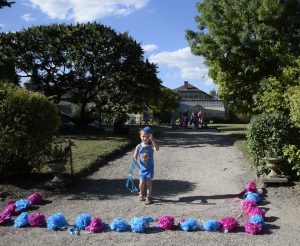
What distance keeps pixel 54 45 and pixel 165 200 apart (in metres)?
20.2

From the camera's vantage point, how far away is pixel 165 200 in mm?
8695

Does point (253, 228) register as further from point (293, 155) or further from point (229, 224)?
point (293, 155)

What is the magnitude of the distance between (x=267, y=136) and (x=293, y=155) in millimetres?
1045

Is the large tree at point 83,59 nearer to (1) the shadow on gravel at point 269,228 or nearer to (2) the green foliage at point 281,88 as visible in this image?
(2) the green foliage at point 281,88

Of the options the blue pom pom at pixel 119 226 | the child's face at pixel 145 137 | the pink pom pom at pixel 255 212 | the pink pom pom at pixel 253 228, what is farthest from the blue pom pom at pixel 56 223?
the pink pom pom at pixel 255 212

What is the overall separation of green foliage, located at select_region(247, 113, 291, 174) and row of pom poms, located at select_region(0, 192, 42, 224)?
16.9 ft

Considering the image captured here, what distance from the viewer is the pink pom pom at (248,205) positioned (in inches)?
295

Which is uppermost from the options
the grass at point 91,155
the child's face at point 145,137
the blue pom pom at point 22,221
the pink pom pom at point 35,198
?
the child's face at point 145,137

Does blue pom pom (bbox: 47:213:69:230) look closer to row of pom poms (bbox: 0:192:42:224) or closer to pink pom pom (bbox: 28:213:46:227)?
pink pom pom (bbox: 28:213:46:227)

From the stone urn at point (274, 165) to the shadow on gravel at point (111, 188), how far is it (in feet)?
5.89

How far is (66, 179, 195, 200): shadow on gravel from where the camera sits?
30.5ft

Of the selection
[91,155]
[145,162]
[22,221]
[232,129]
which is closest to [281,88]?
[91,155]

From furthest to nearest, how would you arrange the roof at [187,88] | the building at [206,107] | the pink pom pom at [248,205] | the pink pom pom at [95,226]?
1. the roof at [187,88]
2. the building at [206,107]
3. the pink pom pom at [248,205]
4. the pink pom pom at [95,226]

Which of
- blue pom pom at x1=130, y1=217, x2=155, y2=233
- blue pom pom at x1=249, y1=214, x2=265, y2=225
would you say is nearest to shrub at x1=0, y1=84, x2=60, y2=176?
blue pom pom at x1=130, y1=217, x2=155, y2=233
